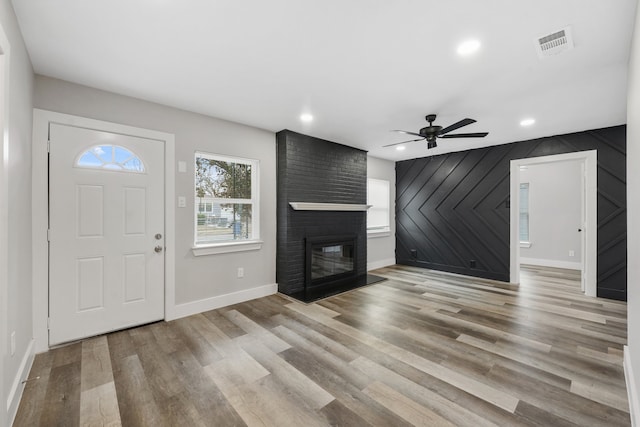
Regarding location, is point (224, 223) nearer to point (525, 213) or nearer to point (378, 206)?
point (378, 206)

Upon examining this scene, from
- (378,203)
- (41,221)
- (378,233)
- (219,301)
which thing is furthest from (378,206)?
(41,221)

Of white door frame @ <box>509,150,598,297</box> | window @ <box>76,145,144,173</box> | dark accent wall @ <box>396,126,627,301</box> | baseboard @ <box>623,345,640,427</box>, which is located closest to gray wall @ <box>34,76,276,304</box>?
window @ <box>76,145,144,173</box>

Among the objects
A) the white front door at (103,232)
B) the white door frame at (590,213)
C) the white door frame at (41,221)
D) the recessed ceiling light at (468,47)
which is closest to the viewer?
the recessed ceiling light at (468,47)

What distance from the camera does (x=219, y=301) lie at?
3557mm

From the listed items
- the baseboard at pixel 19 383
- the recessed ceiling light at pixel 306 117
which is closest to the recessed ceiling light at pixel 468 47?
the recessed ceiling light at pixel 306 117

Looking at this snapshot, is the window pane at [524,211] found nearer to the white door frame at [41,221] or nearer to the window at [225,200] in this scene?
the window at [225,200]

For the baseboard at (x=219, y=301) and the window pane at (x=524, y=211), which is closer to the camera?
the baseboard at (x=219, y=301)

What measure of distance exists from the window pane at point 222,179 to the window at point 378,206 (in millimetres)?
3017

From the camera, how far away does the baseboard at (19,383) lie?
1.64 m

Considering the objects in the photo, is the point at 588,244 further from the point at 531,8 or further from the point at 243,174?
the point at 243,174

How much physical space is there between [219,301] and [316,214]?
1.93 meters

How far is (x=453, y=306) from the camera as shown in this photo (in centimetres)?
361

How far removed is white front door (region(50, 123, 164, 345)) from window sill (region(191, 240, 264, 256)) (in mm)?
424

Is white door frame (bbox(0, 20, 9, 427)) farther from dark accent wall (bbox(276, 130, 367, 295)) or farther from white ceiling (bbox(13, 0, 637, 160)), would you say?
dark accent wall (bbox(276, 130, 367, 295))
